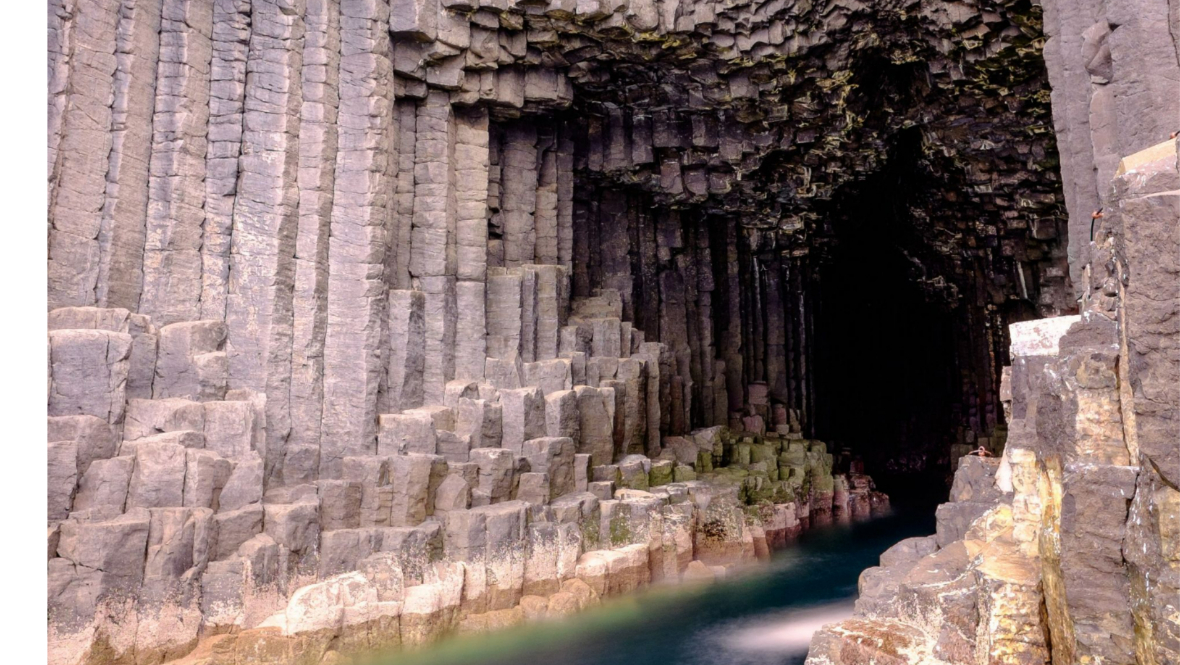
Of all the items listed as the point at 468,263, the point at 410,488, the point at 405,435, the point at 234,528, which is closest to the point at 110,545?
the point at 234,528

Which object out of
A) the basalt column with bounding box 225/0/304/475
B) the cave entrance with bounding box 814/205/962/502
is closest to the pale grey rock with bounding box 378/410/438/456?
the basalt column with bounding box 225/0/304/475

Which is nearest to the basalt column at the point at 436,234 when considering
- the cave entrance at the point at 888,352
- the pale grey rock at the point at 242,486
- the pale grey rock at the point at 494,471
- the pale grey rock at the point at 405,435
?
the pale grey rock at the point at 405,435

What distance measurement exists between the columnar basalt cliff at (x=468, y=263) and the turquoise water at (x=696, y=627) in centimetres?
41

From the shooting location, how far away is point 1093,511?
4.73 m

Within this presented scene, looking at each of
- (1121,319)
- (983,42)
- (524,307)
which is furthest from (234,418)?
(983,42)

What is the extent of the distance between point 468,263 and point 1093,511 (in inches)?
408

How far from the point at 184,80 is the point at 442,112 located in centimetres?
394

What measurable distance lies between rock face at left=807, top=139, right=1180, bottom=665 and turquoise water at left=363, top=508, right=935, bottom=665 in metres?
3.36

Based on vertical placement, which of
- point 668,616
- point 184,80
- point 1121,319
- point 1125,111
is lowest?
point 668,616

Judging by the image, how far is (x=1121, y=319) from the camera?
4.97 m

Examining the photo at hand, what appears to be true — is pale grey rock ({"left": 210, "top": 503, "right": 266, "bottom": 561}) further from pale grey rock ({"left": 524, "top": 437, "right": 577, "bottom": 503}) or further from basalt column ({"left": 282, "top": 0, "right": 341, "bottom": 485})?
pale grey rock ({"left": 524, "top": 437, "right": 577, "bottom": 503})

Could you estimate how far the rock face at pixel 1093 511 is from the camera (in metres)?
4.16

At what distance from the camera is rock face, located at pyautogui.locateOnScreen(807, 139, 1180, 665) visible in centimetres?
416
